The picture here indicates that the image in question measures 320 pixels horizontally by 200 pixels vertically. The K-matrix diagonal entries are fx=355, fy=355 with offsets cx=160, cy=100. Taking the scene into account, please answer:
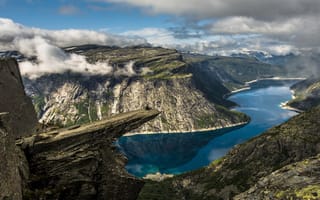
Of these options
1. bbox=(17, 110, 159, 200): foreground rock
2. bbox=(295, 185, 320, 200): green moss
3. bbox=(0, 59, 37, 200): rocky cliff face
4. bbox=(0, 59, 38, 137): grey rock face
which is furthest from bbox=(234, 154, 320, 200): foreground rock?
bbox=(0, 59, 38, 137): grey rock face

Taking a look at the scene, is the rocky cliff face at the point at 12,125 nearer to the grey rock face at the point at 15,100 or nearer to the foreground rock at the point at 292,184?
the grey rock face at the point at 15,100

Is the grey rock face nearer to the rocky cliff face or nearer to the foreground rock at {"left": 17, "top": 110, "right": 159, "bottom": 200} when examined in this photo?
the rocky cliff face

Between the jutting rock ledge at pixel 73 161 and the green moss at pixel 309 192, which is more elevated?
the green moss at pixel 309 192

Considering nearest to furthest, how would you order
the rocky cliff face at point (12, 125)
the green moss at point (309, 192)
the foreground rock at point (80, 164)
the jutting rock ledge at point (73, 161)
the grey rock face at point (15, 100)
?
the green moss at point (309, 192) → the rocky cliff face at point (12, 125) → the jutting rock ledge at point (73, 161) → the foreground rock at point (80, 164) → the grey rock face at point (15, 100)

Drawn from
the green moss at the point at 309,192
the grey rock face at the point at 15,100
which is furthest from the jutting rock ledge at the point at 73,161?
the green moss at the point at 309,192

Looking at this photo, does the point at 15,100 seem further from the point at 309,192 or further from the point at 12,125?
the point at 309,192

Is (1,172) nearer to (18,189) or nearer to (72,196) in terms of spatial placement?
(18,189)
